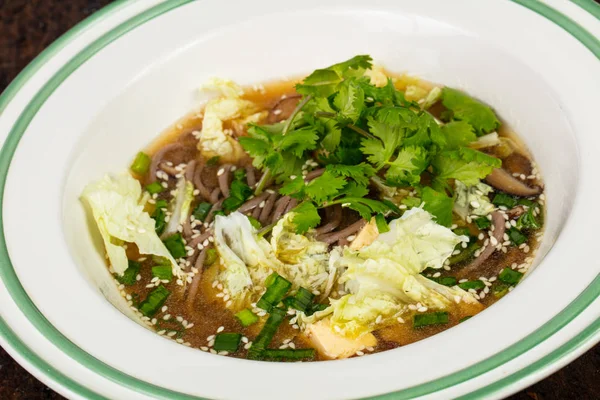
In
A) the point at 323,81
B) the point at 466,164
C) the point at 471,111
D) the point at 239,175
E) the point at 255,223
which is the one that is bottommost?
the point at 255,223

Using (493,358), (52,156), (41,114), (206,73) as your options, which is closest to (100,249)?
(52,156)

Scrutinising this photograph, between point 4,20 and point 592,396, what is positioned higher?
point 4,20

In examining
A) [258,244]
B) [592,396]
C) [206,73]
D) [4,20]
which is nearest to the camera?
[592,396]

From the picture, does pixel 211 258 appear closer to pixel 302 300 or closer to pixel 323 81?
pixel 302 300

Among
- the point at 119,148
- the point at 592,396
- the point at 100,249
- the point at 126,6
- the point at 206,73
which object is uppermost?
the point at 126,6

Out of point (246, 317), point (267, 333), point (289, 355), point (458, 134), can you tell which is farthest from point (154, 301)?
point (458, 134)

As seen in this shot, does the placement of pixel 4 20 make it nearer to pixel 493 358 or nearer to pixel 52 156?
pixel 52 156
